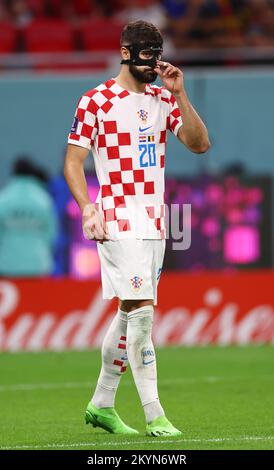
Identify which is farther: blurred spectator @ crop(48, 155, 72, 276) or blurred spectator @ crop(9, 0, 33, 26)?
blurred spectator @ crop(9, 0, 33, 26)

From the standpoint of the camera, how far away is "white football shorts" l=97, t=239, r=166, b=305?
25.9 ft

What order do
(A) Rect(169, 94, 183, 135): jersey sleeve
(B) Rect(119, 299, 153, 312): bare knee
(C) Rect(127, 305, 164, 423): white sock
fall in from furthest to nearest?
1. (A) Rect(169, 94, 183, 135): jersey sleeve
2. (B) Rect(119, 299, 153, 312): bare knee
3. (C) Rect(127, 305, 164, 423): white sock

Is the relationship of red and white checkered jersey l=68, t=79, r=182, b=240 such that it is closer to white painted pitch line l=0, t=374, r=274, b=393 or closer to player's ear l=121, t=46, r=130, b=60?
player's ear l=121, t=46, r=130, b=60

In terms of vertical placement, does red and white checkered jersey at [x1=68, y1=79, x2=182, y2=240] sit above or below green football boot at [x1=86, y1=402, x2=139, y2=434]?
above

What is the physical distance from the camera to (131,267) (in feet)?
26.0

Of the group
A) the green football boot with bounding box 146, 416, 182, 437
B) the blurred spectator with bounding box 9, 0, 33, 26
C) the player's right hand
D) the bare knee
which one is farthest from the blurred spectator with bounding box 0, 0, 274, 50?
the green football boot with bounding box 146, 416, 182, 437

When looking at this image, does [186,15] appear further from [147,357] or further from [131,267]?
[147,357]

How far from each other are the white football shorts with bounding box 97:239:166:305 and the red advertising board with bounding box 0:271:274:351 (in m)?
7.61

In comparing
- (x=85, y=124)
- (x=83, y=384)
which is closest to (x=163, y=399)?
(x=83, y=384)

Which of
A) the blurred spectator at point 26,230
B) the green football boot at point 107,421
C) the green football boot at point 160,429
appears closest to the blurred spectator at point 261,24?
the blurred spectator at point 26,230

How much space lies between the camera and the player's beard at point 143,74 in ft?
26.5

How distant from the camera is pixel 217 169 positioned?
16.8m

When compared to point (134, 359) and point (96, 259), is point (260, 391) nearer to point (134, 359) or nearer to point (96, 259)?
point (134, 359)

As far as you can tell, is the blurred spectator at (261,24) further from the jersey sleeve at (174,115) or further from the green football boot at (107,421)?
the green football boot at (107,421)
